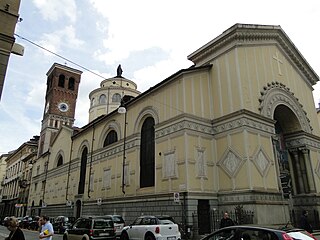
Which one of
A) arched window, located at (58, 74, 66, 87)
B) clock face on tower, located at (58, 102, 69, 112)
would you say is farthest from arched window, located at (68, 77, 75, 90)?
clock face on tower, located at (58, 102, 69, 112)

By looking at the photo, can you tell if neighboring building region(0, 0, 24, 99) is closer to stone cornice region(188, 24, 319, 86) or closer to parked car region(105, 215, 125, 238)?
parked car region(105, 215, 125, 238)

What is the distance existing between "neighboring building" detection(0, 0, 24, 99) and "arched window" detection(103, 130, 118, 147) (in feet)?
61.5

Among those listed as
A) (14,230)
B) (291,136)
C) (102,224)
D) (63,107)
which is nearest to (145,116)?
(102,224)

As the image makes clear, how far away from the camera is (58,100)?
162 ft

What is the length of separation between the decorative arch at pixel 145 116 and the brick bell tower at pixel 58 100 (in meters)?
27.2

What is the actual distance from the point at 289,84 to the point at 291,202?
9.80m

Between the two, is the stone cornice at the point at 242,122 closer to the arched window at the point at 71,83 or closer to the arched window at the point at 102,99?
the arched window at the point at 102,99

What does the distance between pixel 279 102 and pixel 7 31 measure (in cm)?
1937

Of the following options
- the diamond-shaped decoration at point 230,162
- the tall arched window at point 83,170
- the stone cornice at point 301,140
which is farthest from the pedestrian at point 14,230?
the tall arched window at point 83,170

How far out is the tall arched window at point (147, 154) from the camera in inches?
828

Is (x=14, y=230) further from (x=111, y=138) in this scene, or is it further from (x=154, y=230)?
(x=111, y=138)

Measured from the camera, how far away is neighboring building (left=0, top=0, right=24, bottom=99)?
7.93m

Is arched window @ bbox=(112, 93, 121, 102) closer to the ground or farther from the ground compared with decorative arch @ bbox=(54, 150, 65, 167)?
farther from the ground

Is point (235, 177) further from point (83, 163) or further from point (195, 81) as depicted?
point (83, 163)
